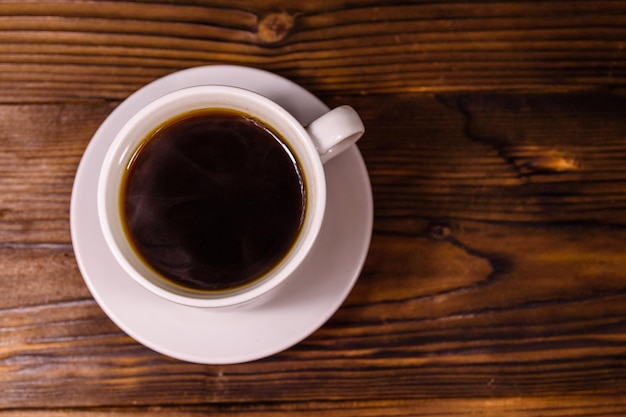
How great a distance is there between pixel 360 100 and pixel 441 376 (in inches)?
13.9

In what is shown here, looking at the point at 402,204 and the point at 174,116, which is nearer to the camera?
the point at 174,116

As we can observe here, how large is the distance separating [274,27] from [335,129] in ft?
0.83

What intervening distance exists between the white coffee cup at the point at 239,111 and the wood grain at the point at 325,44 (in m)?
0.16

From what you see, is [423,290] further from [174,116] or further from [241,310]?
[174,116]

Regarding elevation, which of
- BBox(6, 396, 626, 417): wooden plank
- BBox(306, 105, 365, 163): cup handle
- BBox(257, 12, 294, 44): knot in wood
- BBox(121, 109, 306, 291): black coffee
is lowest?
BBox(6, 396, 626, 417): wooden plank

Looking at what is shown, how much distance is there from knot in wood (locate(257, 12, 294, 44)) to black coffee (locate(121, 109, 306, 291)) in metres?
0.17

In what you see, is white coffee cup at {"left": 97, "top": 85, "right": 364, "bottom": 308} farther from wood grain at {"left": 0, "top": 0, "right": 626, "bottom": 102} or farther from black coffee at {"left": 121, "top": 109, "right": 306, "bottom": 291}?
wood grain at {"left": 0, "top": 0, "right": 626, "bottom": 102}

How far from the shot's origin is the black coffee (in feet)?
2.39

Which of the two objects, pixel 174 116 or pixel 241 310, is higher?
pixel 174 116

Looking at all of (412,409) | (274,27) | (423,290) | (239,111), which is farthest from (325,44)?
(412,409)

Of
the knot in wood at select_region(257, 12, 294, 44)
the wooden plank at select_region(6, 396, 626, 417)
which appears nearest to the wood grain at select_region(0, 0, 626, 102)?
the knot in wood at select_region(257, 12, 294, 44)

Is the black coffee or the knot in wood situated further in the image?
the knot in wood

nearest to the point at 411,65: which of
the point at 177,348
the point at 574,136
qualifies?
the point at 574,136

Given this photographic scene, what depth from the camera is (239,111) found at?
74 cm
